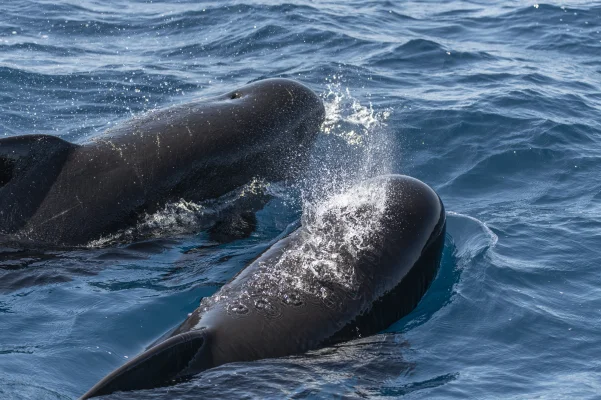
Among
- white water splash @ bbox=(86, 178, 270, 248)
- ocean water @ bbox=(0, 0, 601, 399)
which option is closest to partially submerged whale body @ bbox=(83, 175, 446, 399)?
ocean water @ bbox=(0, 0, 601, 399)

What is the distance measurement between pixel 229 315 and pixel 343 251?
5.36 feet

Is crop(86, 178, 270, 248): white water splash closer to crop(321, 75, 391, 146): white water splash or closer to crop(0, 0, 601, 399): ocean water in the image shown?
crop(0, 0, 601, 399): ocean water

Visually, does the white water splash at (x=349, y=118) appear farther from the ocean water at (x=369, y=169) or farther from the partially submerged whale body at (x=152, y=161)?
the partially submerged whale body at (x=152, y=161)

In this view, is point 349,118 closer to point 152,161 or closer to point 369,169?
point 369,169

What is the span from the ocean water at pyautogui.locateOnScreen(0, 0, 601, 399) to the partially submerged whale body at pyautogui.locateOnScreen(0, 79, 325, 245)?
0.38 metres

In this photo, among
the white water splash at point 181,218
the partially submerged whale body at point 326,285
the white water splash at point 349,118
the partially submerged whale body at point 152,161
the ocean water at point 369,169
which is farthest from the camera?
the white water splash at point 349,118

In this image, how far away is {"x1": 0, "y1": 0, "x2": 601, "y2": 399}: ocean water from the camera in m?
9.95

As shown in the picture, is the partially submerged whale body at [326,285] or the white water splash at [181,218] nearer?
the partially submerged whale body at [326,285]

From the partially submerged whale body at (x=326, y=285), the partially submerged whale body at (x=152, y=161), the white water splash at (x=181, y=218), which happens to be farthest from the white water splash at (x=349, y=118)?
the partially submerged whale body at (x=326, y=285)

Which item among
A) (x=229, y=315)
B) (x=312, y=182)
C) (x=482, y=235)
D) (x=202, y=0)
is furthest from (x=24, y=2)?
(x=229, y=315)

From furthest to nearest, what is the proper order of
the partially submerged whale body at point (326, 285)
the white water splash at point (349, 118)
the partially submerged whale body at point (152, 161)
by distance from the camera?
the white water splash at point (349, 118) < the partially submerged whale body at point (152, 161) < the partially submerged whale body at point (326, 285)

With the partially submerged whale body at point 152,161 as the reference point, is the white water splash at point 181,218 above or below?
below

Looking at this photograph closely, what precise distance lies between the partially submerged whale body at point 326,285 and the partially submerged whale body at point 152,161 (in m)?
2.64

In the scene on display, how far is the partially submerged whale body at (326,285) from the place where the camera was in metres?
9.27
